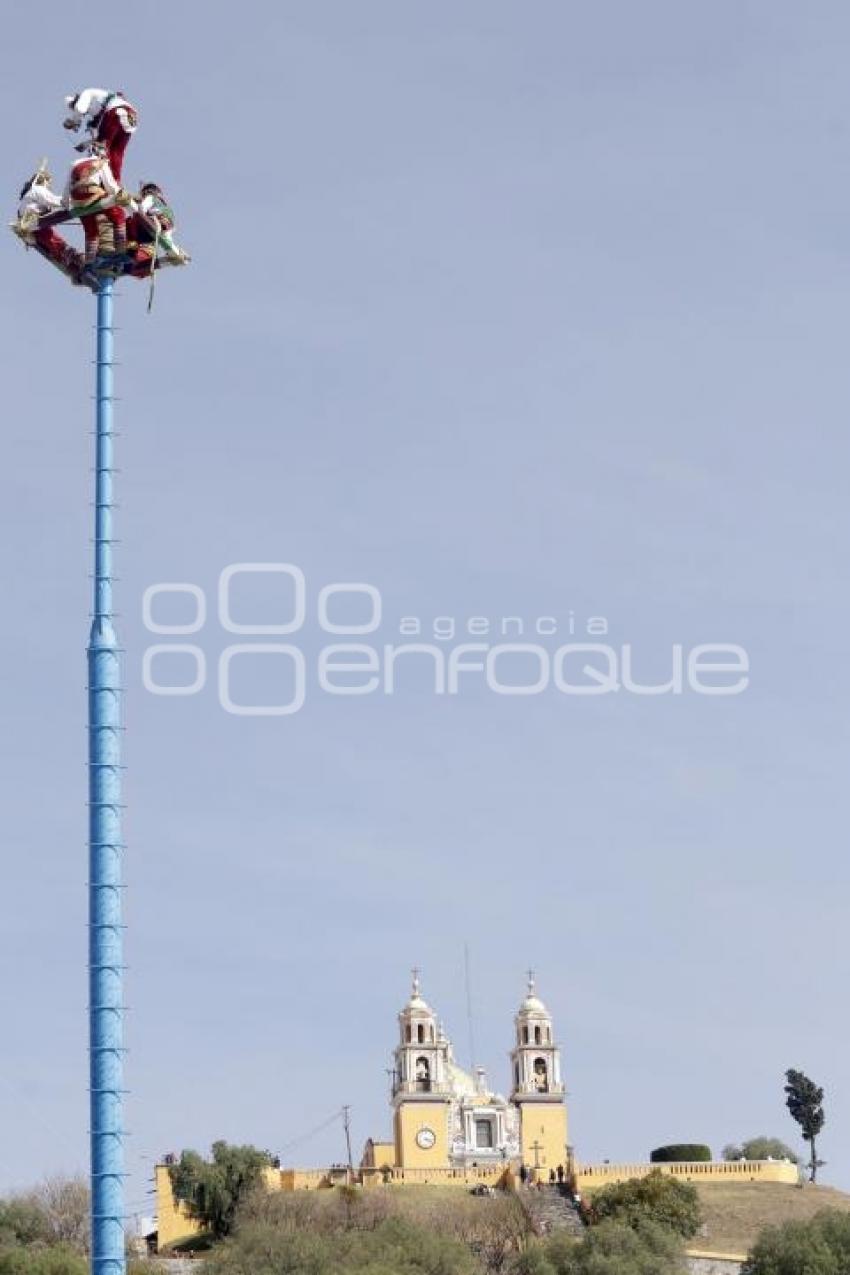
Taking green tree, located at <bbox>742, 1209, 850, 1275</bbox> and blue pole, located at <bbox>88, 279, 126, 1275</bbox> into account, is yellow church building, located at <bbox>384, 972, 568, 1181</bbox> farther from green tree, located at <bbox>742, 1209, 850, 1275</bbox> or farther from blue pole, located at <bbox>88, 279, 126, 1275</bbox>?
blue pole, located at <bbox>88, 279, 126, 1275</bbox>

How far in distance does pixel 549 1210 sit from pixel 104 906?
201 ft

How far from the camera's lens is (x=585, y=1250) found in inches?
5007

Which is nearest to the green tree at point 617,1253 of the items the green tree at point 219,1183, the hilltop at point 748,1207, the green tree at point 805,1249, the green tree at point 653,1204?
the green tree at point 805,1249

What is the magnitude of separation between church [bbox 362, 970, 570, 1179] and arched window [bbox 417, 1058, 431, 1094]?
5 cm

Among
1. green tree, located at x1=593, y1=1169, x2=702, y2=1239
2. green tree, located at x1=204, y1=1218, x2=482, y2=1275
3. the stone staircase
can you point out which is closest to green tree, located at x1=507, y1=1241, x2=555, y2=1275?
green tree, located at x1=204, y1=1218, x2=482, y2=1275

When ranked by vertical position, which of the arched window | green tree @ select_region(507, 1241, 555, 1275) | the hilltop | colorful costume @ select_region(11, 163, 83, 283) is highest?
colorful costume @ select_region(11, 163, 83, 283)

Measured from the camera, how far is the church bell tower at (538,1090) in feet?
504

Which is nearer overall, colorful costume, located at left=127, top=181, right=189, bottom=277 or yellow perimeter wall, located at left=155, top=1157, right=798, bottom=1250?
colorful costume, located at left=127, top=181, right=189, bottom=277

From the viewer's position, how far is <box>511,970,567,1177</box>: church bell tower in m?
154

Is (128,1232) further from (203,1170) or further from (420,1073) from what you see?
(420,1073)

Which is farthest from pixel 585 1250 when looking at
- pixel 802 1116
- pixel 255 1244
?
pixel 802 1116

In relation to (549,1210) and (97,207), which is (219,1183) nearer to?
(549,1210)

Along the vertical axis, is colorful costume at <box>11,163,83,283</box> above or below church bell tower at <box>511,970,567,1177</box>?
above

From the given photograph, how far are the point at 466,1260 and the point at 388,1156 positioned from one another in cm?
2592
